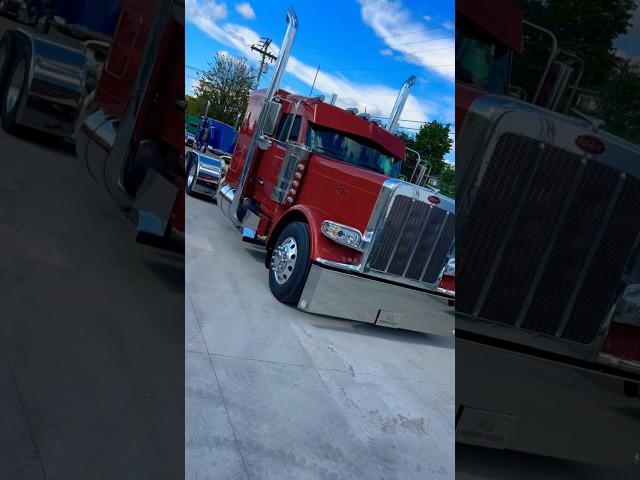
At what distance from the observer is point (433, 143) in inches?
26.2

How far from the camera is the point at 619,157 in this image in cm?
64

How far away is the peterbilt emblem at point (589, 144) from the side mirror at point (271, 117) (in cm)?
37

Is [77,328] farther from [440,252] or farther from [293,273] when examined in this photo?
[440,252]

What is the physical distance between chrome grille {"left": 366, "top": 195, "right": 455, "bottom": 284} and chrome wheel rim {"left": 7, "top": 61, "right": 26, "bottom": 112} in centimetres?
51

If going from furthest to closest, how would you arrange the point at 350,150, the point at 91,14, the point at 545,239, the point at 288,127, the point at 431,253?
the point at 350,150 < the point at 288,127 < the point at 431,253 < the point at 545,239 < the point at 91,14

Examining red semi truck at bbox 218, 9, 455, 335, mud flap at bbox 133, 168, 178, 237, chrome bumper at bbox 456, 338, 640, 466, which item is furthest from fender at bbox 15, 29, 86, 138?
chrome bumper at bbox 456, 338, 640, 466

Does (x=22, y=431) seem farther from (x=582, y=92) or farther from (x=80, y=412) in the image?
(x=582, y=92)

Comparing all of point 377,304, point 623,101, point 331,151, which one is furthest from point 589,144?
point 331,151

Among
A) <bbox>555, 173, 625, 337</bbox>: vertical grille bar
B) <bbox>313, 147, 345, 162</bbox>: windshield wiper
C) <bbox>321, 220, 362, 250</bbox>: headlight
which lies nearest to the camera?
<bbox>555, 173, 625, 337</bbox>: vertical grille bar

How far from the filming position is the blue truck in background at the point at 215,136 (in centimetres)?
63

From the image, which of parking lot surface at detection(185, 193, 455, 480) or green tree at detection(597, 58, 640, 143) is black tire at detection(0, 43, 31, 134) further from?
green tree at detection(597, 58, 640, 143)

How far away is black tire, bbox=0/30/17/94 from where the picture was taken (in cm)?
57

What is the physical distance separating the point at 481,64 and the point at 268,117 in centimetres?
28

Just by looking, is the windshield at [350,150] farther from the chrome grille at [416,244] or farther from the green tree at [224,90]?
the green tree at [224,90]
